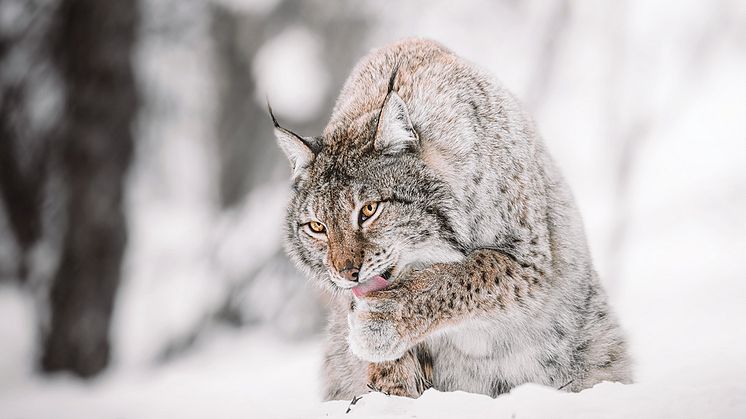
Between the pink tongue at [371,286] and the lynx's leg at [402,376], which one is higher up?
the pink tongue at [371,286]

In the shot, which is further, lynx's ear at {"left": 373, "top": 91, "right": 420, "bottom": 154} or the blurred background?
the blurred background

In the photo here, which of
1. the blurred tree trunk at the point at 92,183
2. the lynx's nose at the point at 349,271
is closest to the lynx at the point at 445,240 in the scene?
the lynx's nose at the point at 349,271

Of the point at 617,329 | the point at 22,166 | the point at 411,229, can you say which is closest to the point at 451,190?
the point at 411,229

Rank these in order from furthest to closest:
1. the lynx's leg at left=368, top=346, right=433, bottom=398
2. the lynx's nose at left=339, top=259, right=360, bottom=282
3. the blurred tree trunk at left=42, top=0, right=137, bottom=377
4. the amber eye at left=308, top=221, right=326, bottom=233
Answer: the blurred tree trunk at left=42, top=0, right=137, bottom=377 → the lynx's leg at left=368, top=346, right=433, bottom=398 → the amber eye at left=308, top=221, right=326, bottom=233 → the lynx's nose at left=339, top=259, right=360, bottom=282

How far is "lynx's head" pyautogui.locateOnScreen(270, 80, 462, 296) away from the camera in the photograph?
3.16 m

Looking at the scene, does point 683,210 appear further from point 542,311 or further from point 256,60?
point 542,311

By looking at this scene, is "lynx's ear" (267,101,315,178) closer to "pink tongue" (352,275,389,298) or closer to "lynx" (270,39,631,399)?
"lynx" (270,39,631,399)

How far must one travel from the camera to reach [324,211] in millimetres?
3289

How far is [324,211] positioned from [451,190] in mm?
506

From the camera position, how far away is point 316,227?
336cm

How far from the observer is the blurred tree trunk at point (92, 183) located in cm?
725

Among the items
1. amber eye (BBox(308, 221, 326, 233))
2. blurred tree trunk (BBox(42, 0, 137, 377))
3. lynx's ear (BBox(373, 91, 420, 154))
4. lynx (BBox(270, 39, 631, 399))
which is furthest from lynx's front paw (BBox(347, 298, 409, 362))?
blurred tree trunk (BBox(42, 0, 137, 377))

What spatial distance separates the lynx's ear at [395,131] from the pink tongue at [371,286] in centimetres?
51

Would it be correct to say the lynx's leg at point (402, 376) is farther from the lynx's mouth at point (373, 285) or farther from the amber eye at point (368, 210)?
the amber eye at point (368, 210)
